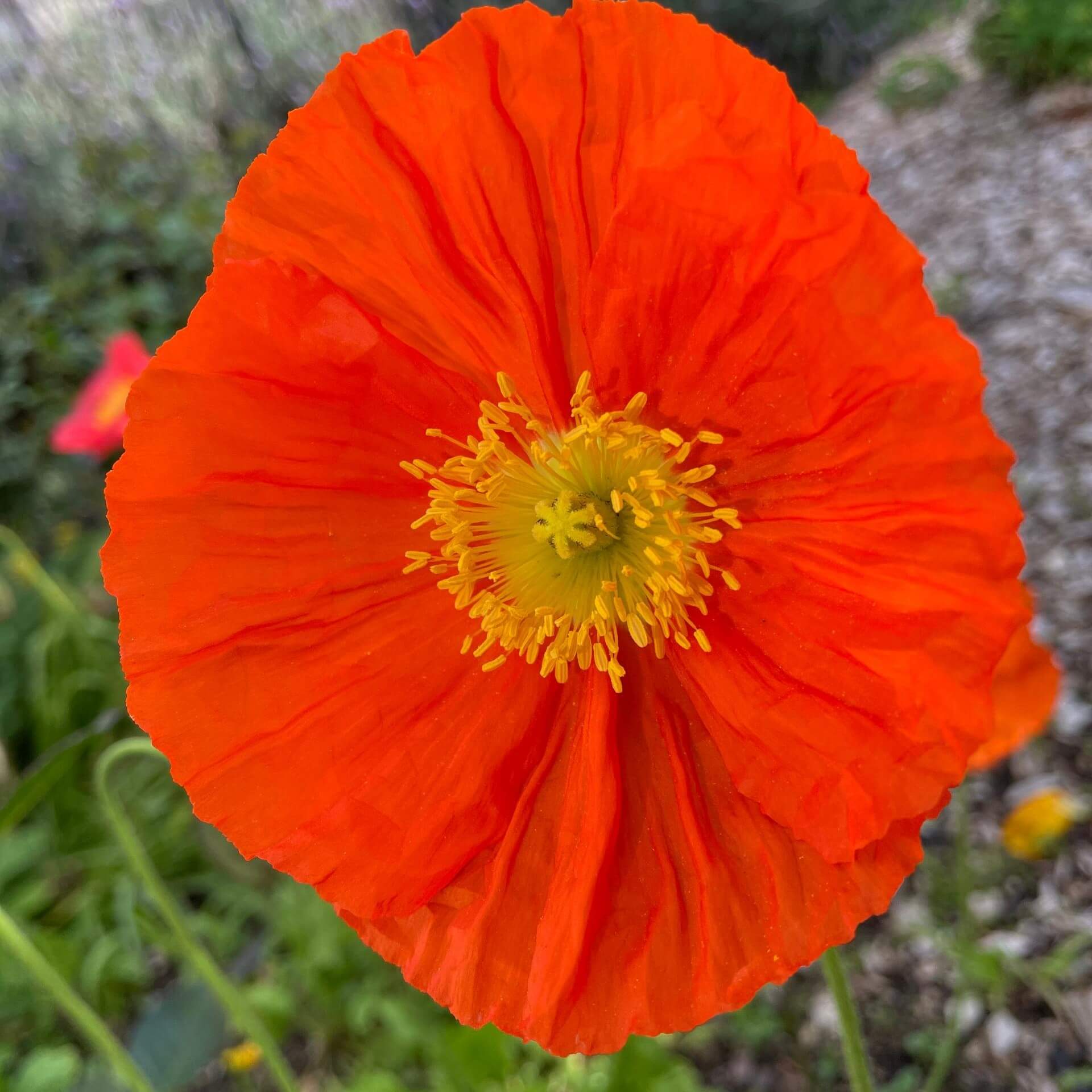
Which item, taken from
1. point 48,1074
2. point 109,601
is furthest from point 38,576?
point 48,1074

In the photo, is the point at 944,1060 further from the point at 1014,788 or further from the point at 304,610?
the point at 304,610

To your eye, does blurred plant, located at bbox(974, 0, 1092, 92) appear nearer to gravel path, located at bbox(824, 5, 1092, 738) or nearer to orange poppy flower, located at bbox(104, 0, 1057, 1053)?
gravel path, located at bbox(824, 5, 1092, 738)

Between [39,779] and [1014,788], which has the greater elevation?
[39,779]

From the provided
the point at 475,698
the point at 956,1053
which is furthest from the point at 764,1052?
the point at 475,698

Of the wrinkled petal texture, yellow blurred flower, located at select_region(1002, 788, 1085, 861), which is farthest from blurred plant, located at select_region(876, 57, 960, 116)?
the wrinkled petal texture

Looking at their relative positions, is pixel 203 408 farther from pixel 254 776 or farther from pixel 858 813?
pixel 858 813
